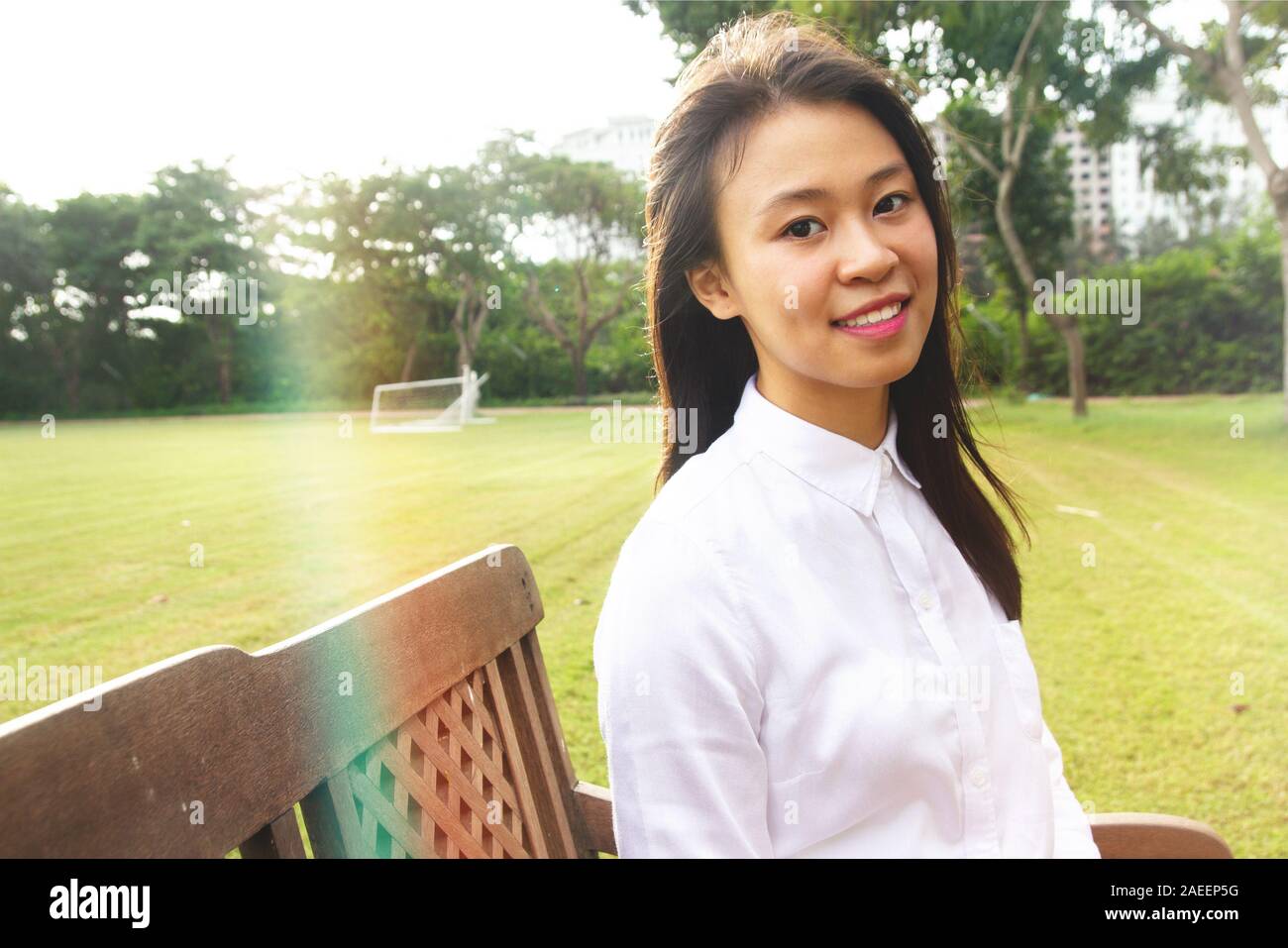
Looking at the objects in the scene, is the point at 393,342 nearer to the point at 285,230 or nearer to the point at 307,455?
the point at 285,230

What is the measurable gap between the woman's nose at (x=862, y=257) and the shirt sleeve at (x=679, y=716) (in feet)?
1.00

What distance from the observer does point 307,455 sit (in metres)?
11.3

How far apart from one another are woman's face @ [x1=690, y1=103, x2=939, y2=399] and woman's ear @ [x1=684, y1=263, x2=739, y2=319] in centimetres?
5

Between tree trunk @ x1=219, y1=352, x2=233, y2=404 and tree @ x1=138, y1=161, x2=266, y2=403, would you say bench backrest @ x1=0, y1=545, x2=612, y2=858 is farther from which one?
tree trunk @ x1=219, y1=352, x2=233, y2=404

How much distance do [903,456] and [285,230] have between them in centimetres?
2271

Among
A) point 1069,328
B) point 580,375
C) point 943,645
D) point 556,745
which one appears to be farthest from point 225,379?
point 943,645

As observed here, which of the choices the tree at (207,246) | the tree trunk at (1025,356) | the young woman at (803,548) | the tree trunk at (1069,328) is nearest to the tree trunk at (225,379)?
the tree at (207,246)

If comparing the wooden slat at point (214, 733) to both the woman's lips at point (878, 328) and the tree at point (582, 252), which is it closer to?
the woman's lips at point (878, 328)

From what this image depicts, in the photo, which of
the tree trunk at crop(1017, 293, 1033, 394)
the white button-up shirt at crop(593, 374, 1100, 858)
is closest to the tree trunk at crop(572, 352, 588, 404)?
the tree trunk at crop(1017, 293, 1033, 394)

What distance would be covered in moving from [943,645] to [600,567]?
3670 mm

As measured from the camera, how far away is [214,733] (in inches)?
25.8

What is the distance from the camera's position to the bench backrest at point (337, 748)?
57 centimetres

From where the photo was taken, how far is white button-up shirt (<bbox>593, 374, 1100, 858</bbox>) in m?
0.81
